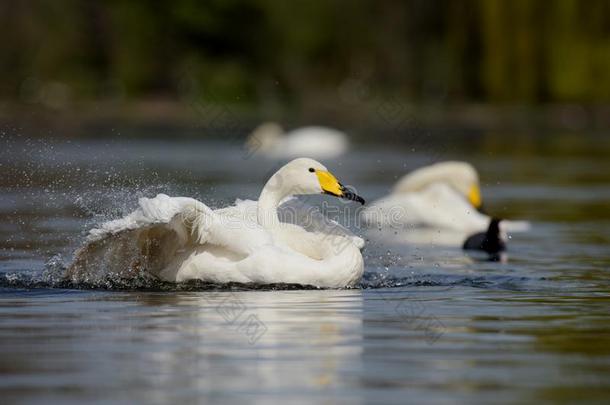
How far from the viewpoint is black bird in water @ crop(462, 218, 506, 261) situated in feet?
51.9

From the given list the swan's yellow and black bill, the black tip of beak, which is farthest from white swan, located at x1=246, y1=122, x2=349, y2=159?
the black tip of beak

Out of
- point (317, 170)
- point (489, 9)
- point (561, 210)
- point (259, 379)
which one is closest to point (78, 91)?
point (489, 9)

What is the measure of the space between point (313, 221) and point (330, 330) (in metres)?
3.06

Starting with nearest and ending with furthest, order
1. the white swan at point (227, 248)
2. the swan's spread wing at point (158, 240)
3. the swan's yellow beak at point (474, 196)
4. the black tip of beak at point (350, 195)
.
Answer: the swan's spread wing at point (158, 240), the white swan at point (227, 248), the black tip of beak at point (350, 195), the swan's yellow beak at point (474, 196)

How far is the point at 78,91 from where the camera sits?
69.2m

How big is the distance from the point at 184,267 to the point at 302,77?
70.1 metres

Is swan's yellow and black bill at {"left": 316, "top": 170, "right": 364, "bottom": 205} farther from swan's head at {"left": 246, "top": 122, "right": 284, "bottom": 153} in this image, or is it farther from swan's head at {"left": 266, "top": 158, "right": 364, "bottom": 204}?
swan's head at {"left": 246, "top": 122, "right": 284, "bottom": 153}

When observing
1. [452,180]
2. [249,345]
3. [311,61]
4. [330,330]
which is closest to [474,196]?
[452,180]

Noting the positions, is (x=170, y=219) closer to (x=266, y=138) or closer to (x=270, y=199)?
(x=270, y=199)

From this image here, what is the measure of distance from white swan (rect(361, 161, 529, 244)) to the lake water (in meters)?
1.06

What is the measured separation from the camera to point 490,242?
1593 cm

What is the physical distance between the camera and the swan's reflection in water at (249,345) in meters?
7.63

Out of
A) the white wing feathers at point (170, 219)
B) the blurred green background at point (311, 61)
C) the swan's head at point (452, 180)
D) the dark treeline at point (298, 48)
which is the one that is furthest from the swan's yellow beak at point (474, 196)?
the dark treeline at point (298, 48)

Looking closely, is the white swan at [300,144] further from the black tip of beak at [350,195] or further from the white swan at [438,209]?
the black tip of beak at [350,195]
